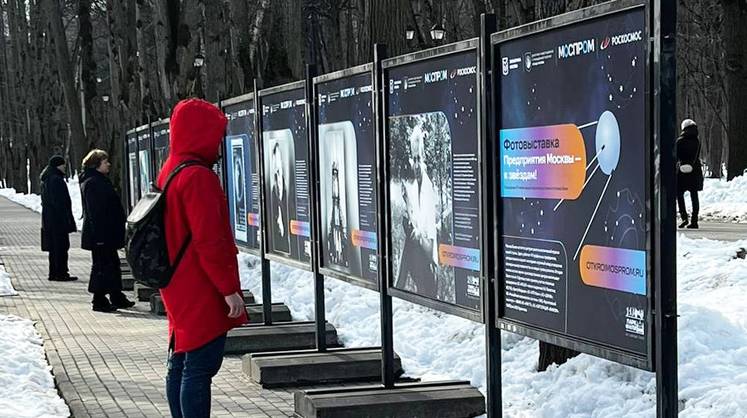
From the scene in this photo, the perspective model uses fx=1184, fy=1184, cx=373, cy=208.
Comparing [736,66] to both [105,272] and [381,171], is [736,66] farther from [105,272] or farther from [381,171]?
[381,171]

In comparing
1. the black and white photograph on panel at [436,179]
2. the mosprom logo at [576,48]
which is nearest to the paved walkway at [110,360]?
the black and white photograph on panel at [436,179]

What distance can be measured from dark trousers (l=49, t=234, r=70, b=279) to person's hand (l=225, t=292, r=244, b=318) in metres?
12.0

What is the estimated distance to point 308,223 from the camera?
28.8 feet

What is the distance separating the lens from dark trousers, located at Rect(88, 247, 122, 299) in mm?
13289

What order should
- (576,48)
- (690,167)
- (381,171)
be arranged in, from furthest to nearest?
1. (690,167)
2. (381,171)
3. (576,48)

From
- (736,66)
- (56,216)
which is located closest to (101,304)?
(56,216)

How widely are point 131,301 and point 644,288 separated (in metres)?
11.0

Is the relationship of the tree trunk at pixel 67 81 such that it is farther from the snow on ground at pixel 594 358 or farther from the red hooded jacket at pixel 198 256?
the red hooded jacket at pixel 198 256

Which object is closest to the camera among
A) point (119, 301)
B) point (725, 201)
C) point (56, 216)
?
point (119, 301)

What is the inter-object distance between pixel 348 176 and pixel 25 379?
3.08 m

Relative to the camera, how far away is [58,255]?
17.4m

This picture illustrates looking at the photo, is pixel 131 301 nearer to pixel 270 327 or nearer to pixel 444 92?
pixel 270 327

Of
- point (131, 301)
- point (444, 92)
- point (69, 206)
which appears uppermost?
point (444, 92)

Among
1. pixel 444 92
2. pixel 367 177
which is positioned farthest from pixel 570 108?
pixel 367 177
